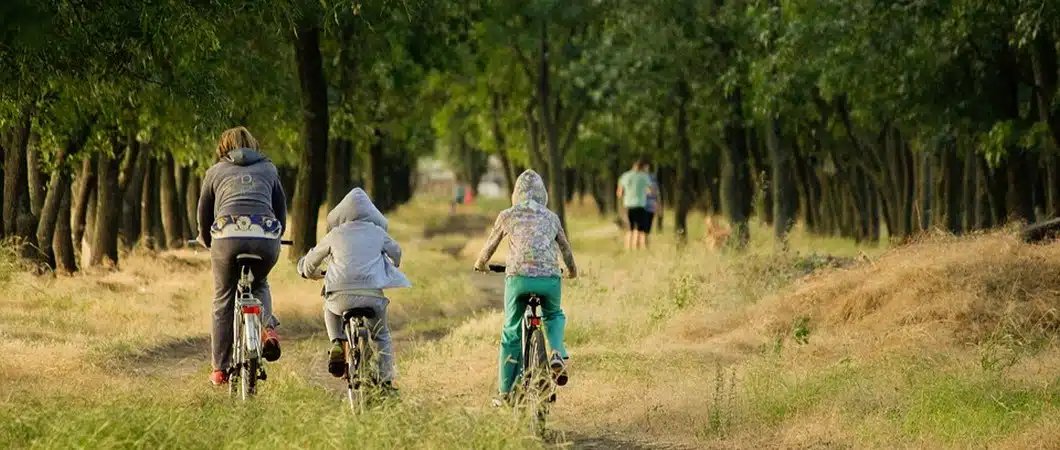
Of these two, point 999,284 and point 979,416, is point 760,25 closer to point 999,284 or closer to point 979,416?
point 999,284

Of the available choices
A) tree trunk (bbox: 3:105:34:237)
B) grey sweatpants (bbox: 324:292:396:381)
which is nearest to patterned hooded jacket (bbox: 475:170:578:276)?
grey sweatpants (bbox: 324:292:396:381)

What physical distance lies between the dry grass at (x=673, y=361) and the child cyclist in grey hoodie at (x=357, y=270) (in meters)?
0.39

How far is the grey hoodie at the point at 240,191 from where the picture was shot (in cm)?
1271

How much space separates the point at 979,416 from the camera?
12391mm

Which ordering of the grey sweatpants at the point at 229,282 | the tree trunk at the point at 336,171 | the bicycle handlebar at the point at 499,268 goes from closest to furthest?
the bicycle handlebar at the point at 499,268 < the grey sweatpants at the point at 229,282 < the tree trunk at the point at 336,171

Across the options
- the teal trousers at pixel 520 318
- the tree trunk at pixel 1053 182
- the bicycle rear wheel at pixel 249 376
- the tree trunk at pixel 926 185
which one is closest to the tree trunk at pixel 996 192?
the tree trunk at pixel 1053 182

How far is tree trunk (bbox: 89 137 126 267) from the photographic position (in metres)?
28.4

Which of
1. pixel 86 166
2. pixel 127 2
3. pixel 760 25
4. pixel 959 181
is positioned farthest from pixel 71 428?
pixel 959 181

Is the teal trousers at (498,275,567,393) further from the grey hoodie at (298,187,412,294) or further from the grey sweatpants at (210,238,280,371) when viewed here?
the grey sweatpants at (210,238,280,371)

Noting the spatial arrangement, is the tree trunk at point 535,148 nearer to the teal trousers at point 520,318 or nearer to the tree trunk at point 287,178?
the tree trunk at point 287,178

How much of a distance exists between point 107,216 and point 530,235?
17407 millimetres

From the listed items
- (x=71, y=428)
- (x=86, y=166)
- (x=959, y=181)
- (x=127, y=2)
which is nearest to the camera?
(x=71, y=428)

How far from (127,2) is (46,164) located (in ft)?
38.7

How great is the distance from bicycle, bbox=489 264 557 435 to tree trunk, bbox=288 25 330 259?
15.7m
